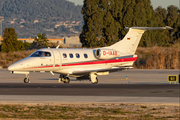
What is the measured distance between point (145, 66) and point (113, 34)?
2081 centimetres

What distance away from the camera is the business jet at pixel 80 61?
27875 millimetres

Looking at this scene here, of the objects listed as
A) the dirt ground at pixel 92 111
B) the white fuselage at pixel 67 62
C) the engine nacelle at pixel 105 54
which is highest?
the engine nacelle at pixel 105 54

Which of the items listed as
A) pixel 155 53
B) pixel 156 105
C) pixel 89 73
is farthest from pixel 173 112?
pixel 155 53

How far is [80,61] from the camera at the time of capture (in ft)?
98.7

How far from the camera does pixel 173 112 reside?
524 inches

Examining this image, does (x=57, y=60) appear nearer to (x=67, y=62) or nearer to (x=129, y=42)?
(x=67, y=62)

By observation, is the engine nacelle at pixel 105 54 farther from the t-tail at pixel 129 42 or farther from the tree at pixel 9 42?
the tree at pixel 9 42

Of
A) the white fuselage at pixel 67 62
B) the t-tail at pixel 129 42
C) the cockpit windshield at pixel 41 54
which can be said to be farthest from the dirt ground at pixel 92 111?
the t-tail at pixel 129 42

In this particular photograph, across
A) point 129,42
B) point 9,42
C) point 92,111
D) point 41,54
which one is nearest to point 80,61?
point 41,54

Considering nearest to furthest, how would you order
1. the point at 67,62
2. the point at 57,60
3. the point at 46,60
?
the point at 46,60
the point at 57,60
the point at 67,62

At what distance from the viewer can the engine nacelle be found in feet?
100

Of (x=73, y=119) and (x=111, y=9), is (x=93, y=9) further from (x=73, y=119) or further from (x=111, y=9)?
(x=73, y=119)

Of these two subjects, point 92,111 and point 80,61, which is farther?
point 80,61

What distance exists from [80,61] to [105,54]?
8.13ft
